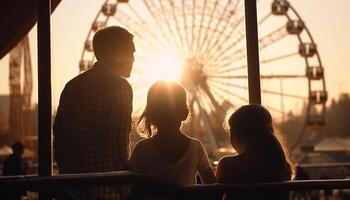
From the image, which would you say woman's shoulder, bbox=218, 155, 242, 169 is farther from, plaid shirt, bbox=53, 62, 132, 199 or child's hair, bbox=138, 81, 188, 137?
plaid shirt, bbox=53, 62, 132, 199

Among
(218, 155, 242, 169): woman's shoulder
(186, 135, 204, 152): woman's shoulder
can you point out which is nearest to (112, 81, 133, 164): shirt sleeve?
(186, 135, 204, 152): woman's shoulder

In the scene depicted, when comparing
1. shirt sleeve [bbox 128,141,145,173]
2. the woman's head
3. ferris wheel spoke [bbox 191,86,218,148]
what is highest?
the woman's head

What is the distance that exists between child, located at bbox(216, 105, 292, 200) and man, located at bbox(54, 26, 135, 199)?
47 cm

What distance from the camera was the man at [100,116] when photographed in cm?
331

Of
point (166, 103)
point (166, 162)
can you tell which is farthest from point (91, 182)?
point (166, 103)

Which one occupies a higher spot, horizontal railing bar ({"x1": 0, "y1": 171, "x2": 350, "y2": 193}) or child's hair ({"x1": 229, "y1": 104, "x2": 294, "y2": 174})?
child's hair ({"x1": 229, "y1": 104, "x2": 294, "y2": 174})

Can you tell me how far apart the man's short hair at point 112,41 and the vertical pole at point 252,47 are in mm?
549

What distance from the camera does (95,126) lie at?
3.35 m

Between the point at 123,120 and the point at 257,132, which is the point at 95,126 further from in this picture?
the point at 257,132

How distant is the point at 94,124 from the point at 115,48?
15.1 inches

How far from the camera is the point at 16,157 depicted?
11641 millimetres

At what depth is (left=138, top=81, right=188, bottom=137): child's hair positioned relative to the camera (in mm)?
3270

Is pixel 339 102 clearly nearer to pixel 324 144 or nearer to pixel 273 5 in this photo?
pixel 324 144

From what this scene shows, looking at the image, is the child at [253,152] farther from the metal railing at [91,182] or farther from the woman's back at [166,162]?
the metal railing at [91,182]
